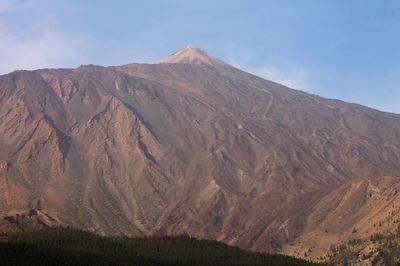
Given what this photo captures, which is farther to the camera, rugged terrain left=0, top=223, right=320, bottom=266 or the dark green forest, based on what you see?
rugged terrain left=0, top=223, right=320, bottom=266

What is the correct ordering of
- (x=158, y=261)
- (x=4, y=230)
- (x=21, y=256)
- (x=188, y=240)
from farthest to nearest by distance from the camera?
(x=4, y=230) < (x=188, y=240) < (x=158, y=261) < (x=21, y=256)

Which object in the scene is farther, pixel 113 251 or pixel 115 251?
pixel 115 251

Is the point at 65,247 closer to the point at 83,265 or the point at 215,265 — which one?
the point at 83,265

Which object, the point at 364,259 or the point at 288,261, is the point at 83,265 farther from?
the point at 364,259

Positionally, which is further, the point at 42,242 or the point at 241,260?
the point at 241,260

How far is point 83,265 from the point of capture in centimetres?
14000

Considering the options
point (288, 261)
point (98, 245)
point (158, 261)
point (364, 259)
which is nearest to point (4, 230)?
point (98, 245)

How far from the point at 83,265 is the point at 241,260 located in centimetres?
4464

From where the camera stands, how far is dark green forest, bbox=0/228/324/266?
141 meters

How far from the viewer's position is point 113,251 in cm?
16488

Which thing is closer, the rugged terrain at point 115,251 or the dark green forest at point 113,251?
the dark green forest at point 113,251

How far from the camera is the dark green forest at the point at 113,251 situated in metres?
141

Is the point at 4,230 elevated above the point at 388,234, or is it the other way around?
the point at 388,234

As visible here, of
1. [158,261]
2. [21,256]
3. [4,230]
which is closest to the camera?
[21,256]
